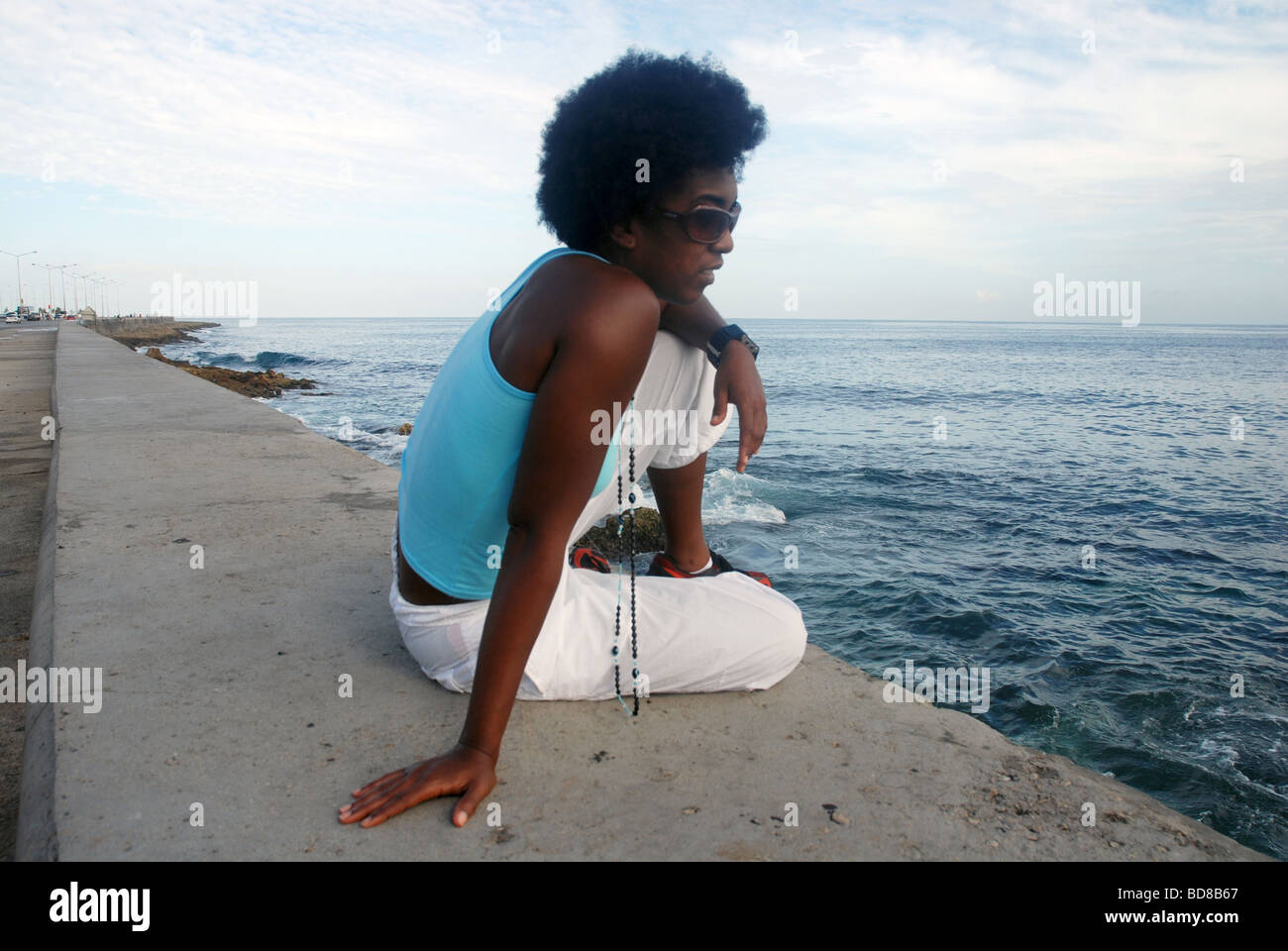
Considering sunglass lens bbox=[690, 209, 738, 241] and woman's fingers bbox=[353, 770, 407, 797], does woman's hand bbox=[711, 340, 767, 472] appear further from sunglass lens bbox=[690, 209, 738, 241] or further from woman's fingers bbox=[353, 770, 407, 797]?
woman's fingers bbox=[353, 770, 407, 797]

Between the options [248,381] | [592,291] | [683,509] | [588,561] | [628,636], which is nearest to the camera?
[592,291]

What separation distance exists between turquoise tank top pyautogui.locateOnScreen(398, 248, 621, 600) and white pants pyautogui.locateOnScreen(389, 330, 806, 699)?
149mm

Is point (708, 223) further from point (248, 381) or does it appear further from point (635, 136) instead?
point (248, 381)

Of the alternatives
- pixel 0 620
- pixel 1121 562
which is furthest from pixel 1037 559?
pixel 0 620

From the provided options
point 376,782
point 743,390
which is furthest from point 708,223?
point 376,782

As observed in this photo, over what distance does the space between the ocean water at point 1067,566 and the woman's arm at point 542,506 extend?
11.2 feet

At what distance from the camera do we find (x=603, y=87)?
210 cm

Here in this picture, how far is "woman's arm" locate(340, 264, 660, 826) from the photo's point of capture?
1771 mm

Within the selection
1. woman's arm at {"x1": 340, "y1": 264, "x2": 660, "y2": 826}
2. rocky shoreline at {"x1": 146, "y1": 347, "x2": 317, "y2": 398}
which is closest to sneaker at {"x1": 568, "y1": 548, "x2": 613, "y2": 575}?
woman's arm at {"x1": 340, "y1": 264, "x2": 660, "y2": 826}

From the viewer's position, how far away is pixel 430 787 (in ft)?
5.98

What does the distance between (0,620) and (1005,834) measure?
3.88 metres

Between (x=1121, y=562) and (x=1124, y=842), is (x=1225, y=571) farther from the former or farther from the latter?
(x=1124, y=842)

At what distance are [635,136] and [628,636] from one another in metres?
1.27

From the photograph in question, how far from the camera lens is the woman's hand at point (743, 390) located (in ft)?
8.00
